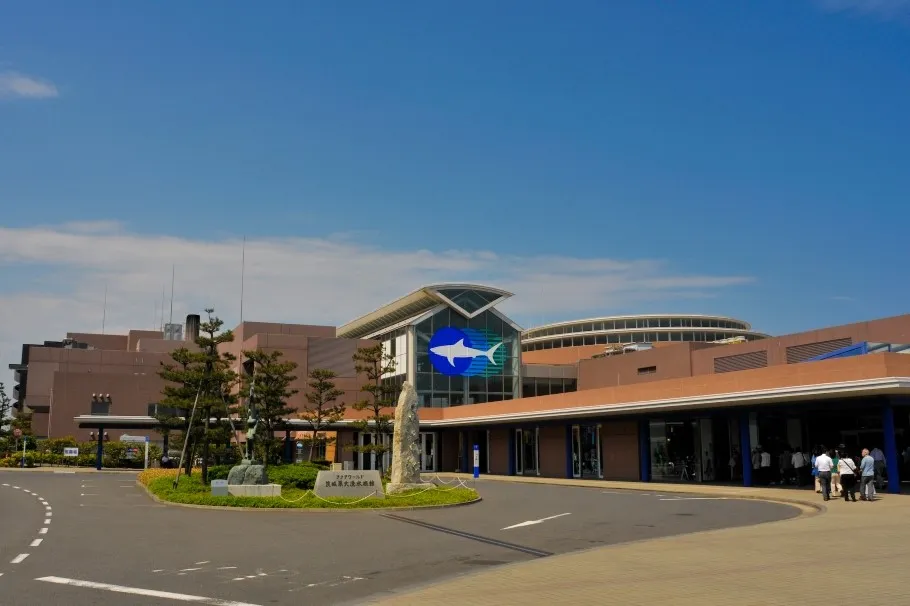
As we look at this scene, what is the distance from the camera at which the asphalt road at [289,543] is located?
35.8ft

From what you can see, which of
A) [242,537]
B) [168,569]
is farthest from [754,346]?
[168,569]

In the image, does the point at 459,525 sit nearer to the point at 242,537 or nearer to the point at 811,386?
the point at 242,537

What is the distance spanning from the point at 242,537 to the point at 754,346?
44846mm

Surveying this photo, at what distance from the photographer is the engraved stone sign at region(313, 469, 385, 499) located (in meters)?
26.6

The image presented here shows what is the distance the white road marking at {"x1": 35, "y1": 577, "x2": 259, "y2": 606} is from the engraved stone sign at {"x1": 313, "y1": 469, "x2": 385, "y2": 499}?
15053mm

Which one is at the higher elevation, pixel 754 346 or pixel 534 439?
pixel 754 346

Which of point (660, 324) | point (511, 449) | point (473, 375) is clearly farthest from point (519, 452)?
point (660, 324)

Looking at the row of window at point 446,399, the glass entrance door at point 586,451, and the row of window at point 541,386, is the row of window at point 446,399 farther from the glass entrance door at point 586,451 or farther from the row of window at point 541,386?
the glass entrance door at point 586,451

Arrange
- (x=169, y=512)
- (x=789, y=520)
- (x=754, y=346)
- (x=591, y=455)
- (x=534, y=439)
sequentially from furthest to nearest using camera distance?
(x=754, y=346)
(x=534, y=439)
(x=591, y=455)
(x=169, y=512)
(x=789, y=520)

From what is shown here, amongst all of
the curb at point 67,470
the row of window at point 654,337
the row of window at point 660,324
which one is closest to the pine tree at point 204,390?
the curb at point 67,470

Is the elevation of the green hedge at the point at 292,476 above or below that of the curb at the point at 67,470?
above

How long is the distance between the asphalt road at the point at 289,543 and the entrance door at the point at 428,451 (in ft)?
97.9

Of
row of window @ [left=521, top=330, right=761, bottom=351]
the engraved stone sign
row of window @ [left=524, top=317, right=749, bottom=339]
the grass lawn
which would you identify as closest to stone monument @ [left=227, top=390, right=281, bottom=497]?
the grass lawn

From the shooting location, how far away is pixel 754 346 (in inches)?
2151
